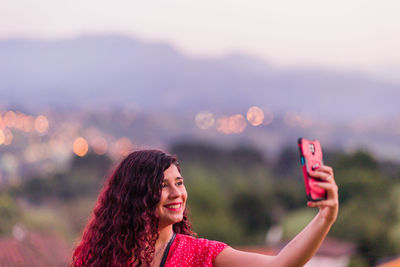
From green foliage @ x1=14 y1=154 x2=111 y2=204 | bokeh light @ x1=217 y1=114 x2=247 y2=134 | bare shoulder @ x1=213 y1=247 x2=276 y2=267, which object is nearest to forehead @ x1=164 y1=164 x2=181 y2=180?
bare shoulder @ x1=213 y1=247 x2=276 y2=267

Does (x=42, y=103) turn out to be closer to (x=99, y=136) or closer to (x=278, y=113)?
(x=99, y=136)

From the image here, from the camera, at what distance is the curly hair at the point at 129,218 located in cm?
235

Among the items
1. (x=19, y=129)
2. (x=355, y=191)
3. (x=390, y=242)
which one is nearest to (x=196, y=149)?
(x=19, y=129)

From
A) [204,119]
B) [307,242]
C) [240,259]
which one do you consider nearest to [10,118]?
[204,119]

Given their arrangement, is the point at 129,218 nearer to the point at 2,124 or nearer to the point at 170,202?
the point at 170,202

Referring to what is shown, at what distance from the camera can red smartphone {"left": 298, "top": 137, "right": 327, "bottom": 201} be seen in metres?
1.81

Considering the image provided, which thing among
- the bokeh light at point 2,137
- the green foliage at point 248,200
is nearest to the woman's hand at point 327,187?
the green foliage at point 248,200

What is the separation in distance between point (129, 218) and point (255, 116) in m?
47.8

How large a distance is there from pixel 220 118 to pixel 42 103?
1437 centimetres

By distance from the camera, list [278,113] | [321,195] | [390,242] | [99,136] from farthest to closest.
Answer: [278,113] < [99,136] < [390,242] < [321,195]

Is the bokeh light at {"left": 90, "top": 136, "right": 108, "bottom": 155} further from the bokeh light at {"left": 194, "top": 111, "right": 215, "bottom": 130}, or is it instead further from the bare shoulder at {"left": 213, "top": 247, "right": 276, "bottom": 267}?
the bare shoulder at {"left": 213, "top": 247, "right": 276, "bottom": 267}

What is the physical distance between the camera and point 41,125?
1487 inches

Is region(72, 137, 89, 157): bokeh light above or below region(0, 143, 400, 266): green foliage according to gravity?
above

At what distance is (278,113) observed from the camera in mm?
48656
